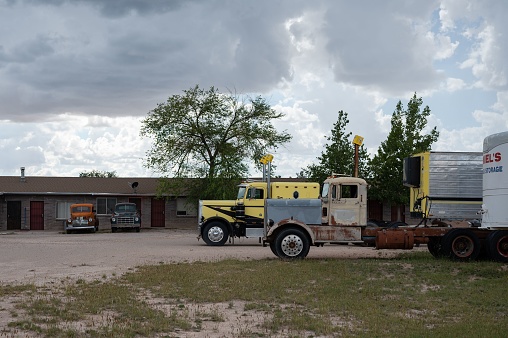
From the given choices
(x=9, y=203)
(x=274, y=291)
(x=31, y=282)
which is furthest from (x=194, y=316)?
Answer: (x=9, y=203)

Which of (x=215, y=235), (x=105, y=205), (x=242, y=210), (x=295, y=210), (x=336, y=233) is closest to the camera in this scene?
(x=336, y=233)

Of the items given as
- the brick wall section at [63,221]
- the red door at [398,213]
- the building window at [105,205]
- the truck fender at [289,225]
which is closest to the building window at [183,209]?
the brick wall section at [63,221]

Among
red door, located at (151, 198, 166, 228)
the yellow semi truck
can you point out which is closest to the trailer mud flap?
the yellow semi truck

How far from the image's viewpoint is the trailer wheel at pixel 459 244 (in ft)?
66.8

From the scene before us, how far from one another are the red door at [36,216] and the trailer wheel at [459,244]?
35.3 meters

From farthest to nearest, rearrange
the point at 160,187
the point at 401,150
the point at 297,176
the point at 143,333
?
the point at 297,176
the point at 160,187
the point at 401,150
the point at 143,333

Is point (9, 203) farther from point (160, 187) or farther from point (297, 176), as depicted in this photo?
point (297, 176)

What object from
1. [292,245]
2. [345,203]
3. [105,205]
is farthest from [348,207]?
[105,205]

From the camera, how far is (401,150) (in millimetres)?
41125

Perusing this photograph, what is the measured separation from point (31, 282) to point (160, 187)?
1240 inches

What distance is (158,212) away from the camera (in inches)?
1992

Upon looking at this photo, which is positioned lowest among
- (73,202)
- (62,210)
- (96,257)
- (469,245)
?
(96,257)

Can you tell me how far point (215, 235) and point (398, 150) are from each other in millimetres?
16714

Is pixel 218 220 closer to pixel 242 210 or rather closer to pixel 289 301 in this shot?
pixel 242 210
